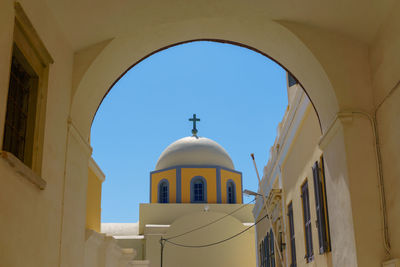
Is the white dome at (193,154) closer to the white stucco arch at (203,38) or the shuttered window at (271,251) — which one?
the shuttered window at (271,251)

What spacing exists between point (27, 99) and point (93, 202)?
18.9ft

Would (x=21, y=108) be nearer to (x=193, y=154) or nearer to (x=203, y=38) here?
(x=203, y=38)

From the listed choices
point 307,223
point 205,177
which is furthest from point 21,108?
point 205,177

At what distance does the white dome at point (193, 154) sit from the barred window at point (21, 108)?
23.1 meters

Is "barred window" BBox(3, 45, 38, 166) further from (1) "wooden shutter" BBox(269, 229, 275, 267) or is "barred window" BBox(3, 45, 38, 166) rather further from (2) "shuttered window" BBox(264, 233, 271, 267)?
(2) "shuttered window" BBox(264, 233, 271, 267)

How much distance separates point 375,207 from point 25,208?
363cm

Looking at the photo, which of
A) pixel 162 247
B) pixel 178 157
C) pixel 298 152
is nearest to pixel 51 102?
pixel 298 152

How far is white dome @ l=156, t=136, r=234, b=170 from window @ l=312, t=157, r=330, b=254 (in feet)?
64.8

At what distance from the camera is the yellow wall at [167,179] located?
28044mm

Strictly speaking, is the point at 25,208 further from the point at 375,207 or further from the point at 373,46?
the point at 373,46

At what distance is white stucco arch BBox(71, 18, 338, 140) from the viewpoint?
703 cm

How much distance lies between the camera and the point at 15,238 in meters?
4.68

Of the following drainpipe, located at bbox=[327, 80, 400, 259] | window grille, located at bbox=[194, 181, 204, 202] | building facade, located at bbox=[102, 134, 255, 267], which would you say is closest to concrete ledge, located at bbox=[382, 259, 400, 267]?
drainpipe, located at bbox=[327, 80, 400, 259]

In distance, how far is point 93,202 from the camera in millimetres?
11070
